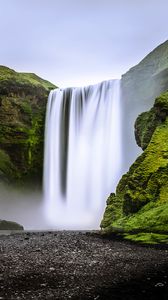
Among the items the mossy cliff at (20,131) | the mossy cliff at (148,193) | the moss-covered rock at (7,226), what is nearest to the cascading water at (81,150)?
the mossy cliff at (20,131)

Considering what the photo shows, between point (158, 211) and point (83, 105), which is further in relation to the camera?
point (83, 105)

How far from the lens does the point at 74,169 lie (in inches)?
2019

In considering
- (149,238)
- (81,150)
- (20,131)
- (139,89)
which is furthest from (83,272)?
(139,89)

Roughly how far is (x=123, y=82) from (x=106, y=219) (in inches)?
1227

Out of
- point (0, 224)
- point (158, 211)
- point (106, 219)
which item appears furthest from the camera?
point (0, 224)

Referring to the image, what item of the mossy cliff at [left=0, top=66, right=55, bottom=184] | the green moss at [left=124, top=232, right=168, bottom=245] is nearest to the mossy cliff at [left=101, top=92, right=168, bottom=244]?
the green moss at [left=124, top=232, right=168, bottom=245]

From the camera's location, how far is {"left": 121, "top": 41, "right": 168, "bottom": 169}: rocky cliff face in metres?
49.8

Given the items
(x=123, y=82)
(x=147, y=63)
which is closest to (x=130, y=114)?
(x=123, y=82)

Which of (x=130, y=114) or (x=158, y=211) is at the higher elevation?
(x=130, y=114)

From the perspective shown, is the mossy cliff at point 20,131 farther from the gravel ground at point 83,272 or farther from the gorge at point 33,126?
the gravel ground at point 83,272

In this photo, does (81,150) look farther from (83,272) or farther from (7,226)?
(83,272)

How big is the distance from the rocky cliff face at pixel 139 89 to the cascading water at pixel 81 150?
123 centimetres

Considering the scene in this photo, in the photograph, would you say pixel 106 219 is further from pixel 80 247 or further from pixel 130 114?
pixel 130 114

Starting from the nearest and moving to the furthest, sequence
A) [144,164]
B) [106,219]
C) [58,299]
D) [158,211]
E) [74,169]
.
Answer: [58,299], [158,211], [144,164], [106,219], [74,169]
